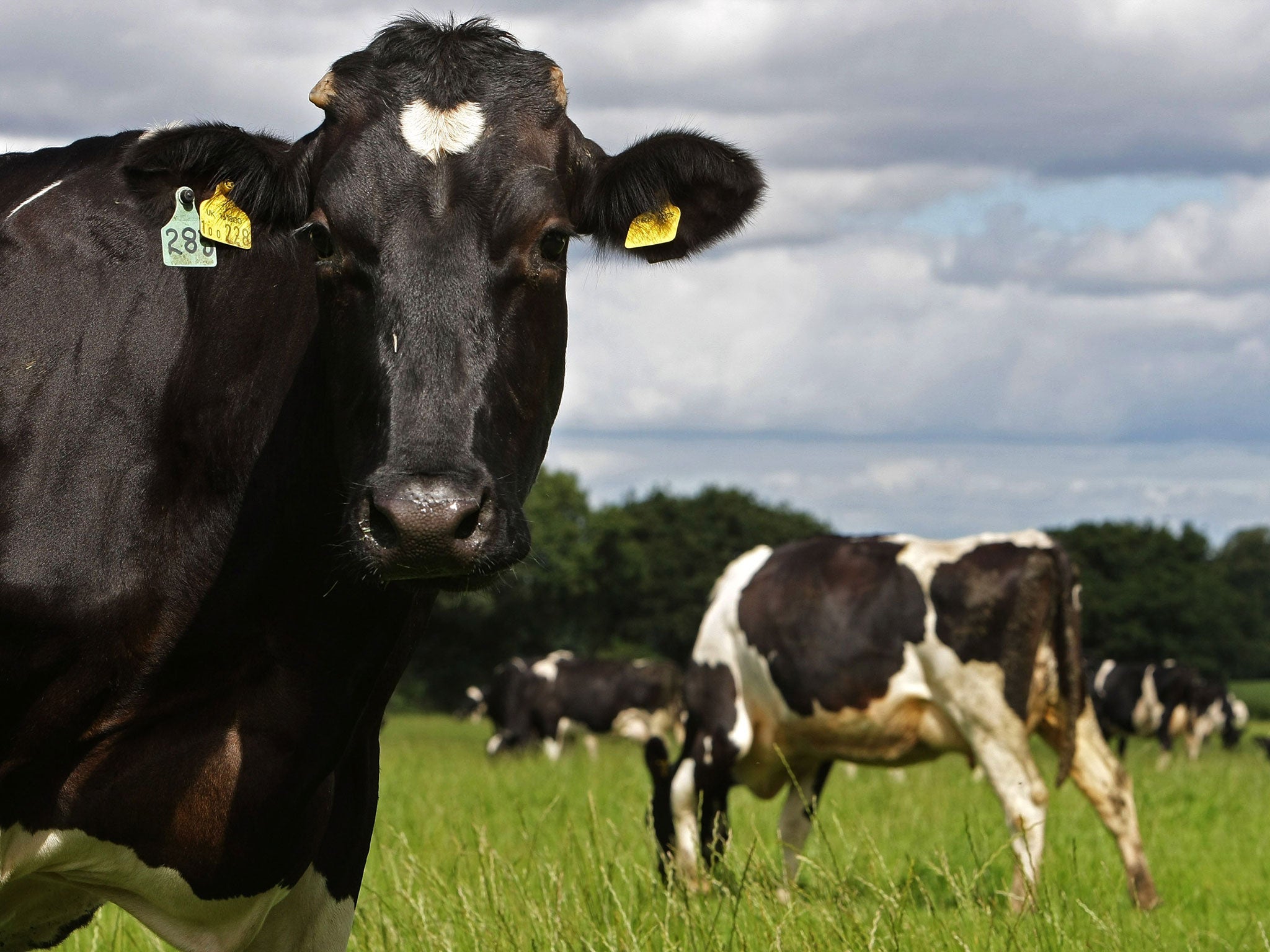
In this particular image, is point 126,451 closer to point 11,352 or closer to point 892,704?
point 11,352

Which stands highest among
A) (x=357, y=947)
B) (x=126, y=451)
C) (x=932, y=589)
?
(x=126, y=451)

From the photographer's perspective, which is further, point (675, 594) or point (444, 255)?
point (675, 594)

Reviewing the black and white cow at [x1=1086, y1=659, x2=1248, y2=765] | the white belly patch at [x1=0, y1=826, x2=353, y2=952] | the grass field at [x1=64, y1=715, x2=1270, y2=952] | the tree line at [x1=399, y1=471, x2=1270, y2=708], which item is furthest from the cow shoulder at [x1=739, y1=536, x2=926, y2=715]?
the tree line at [x1=399, y1=471, x2=1270, y2=708]

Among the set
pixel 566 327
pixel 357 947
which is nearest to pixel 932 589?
pixel 357 947

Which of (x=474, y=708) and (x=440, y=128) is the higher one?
(x=440, y=128)

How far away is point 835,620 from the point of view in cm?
968

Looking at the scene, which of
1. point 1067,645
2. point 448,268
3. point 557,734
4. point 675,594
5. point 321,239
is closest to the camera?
point 448,268

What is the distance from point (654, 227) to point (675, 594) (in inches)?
2251

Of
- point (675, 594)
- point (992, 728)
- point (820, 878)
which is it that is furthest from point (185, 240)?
point (675, 594)

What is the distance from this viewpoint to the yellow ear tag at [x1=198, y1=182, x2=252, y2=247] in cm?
358

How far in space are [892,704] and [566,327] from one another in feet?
20.8

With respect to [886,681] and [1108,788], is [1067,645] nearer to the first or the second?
[1108,788]

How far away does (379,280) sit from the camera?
10.4 ft

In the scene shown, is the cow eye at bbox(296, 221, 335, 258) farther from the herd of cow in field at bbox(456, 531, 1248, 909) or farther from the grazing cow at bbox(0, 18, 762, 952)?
the herd of cow in field at bbox(456, 531, 1248, 909)
